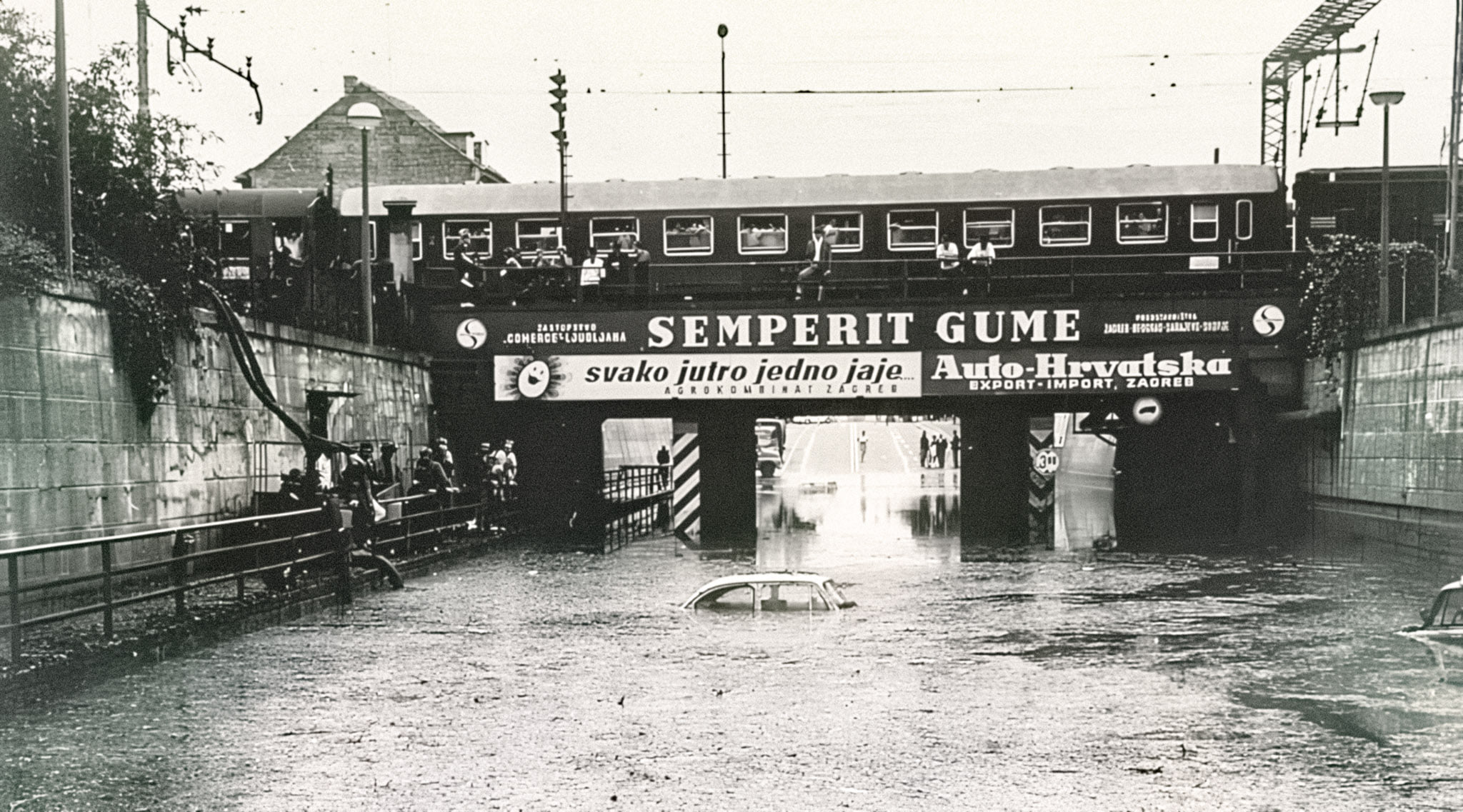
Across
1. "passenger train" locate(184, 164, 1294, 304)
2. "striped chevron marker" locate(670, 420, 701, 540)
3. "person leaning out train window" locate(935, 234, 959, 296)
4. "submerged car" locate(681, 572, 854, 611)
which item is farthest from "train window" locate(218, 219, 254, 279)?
"submerged car" locate(681, 572, 854, 611)

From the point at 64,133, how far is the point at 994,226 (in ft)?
72.0

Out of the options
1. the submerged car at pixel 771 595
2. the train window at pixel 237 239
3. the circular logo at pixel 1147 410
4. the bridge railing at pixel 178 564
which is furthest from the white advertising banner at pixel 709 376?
the submerged car at pixel 771 595

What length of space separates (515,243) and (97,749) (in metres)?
25.8

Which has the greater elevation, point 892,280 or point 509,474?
point 892,280

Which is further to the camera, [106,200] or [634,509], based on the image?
[634,509]

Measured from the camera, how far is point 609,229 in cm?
3447

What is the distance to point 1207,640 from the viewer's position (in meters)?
13.8

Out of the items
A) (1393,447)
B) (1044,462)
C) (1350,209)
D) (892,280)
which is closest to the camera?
(1393,447)

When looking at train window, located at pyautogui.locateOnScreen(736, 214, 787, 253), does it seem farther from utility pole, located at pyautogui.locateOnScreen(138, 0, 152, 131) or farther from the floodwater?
the floodwater

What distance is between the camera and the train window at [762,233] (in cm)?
3406

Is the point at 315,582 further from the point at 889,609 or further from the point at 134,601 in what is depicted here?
the point at 889,609

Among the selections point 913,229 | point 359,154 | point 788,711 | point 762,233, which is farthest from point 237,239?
point 788,711

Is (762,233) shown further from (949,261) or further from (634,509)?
(634,509)

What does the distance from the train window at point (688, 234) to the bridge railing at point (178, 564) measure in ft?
39.1
